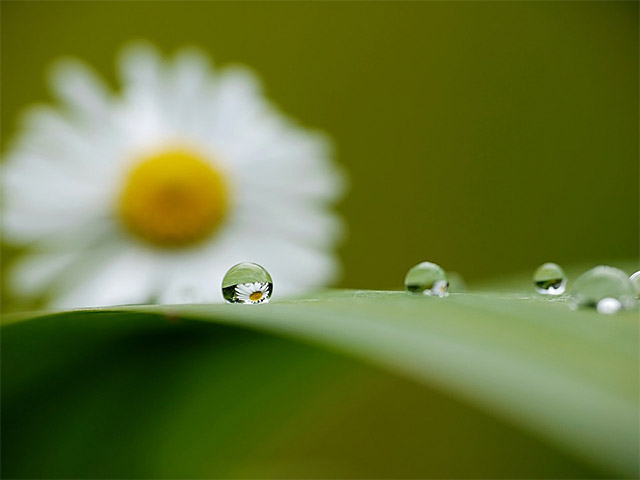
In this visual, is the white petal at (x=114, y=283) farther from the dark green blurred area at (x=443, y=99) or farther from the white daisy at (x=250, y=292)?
the dark green blurred area at (x=443, y=99)

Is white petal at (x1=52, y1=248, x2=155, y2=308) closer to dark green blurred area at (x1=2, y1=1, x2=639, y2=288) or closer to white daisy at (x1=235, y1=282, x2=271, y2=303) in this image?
white daisy at (x1=235, y1=282, x2=271, y2=303)

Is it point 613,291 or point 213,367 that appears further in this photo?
point 213,367

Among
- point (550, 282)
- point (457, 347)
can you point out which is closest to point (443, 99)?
point (550, 282)

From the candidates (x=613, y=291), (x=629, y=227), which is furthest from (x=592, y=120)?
(x=613, y=291)

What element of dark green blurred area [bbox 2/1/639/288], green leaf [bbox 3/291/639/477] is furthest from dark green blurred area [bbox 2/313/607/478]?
dark green blurred area [bbox 2/1/639/288]

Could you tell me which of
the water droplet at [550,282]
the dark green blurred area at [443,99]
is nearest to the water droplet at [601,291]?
the water droplet at [550,282]

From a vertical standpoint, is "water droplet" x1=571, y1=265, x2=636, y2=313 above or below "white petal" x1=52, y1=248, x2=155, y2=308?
below

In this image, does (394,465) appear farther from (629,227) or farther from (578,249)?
(629,227)
